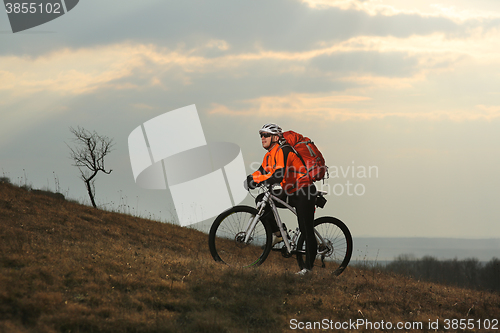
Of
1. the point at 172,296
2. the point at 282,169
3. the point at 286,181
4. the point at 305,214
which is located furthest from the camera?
the point at 305,214

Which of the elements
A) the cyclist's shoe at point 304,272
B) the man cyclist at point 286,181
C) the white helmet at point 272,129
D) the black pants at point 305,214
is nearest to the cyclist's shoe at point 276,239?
the man cyclist at point 286,181

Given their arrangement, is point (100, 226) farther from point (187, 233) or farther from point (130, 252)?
point (130, 252)

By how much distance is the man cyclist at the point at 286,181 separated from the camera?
7980mm

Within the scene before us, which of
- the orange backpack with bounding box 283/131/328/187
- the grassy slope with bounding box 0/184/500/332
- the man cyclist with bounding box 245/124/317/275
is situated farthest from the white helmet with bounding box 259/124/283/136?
the grassy slope with bounding box 0/184/500/332

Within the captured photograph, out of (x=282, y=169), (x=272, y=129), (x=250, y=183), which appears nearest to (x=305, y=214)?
(x=282, y=169)

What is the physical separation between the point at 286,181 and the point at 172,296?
3.01 meters

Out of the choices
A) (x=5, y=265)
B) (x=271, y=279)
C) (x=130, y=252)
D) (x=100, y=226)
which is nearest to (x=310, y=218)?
(x=271, y=279)

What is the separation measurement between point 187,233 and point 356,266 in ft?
23.4

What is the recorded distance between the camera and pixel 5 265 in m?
7.11

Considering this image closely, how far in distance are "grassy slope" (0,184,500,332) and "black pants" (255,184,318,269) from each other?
1.84ft

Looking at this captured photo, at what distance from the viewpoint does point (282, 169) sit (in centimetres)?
798

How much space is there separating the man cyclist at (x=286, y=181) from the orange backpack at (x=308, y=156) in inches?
3.5

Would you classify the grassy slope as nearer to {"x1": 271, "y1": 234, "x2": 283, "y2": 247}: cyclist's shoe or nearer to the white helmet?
{"x1": 271, "y1": 234, "x2": 283, "y2": 247}: cyclist's shoe

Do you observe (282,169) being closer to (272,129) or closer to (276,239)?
(272,129)
